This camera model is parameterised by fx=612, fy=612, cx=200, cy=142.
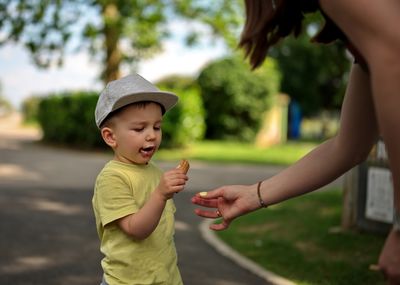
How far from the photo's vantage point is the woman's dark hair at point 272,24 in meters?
1.41

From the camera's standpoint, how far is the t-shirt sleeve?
2227 millimetres

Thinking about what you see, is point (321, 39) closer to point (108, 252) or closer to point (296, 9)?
point (296, 9)

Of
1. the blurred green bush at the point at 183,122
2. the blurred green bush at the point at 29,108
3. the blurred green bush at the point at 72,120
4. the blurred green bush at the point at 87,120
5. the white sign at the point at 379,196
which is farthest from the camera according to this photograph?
the blurred green bush at the point at 29,108

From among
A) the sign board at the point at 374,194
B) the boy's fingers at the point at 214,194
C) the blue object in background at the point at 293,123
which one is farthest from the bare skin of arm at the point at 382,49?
the blue object in background at the point at 293,123

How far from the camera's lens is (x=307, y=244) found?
5984mm

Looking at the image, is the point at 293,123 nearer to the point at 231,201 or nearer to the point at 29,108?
the point at 29,108

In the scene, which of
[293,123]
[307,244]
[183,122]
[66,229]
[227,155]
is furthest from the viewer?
[293,123]

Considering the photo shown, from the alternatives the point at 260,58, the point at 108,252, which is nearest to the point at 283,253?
the point at 108,252

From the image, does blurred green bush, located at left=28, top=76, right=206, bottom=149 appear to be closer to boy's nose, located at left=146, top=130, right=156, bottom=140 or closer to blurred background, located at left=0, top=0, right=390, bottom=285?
blurred background, located at left=0, top=0, right=390, bottom=285

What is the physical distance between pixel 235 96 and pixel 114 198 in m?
18.7

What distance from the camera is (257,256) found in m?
5.59

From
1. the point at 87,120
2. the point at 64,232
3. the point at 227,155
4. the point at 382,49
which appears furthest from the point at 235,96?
the point at 382,49

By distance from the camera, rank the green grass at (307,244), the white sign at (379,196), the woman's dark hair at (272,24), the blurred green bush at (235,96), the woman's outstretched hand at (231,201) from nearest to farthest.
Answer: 1. the woman's dark hair at (272,24)
2. the woman's outstretched hand at (231,201)
3. the green grass at (307,244)
4. the white sign at (379,196)
5. the blurred green bush at (235,96)

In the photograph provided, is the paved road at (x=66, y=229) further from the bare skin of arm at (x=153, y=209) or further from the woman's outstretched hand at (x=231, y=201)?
the woman's outstretched hand at (x=231, y=201)
